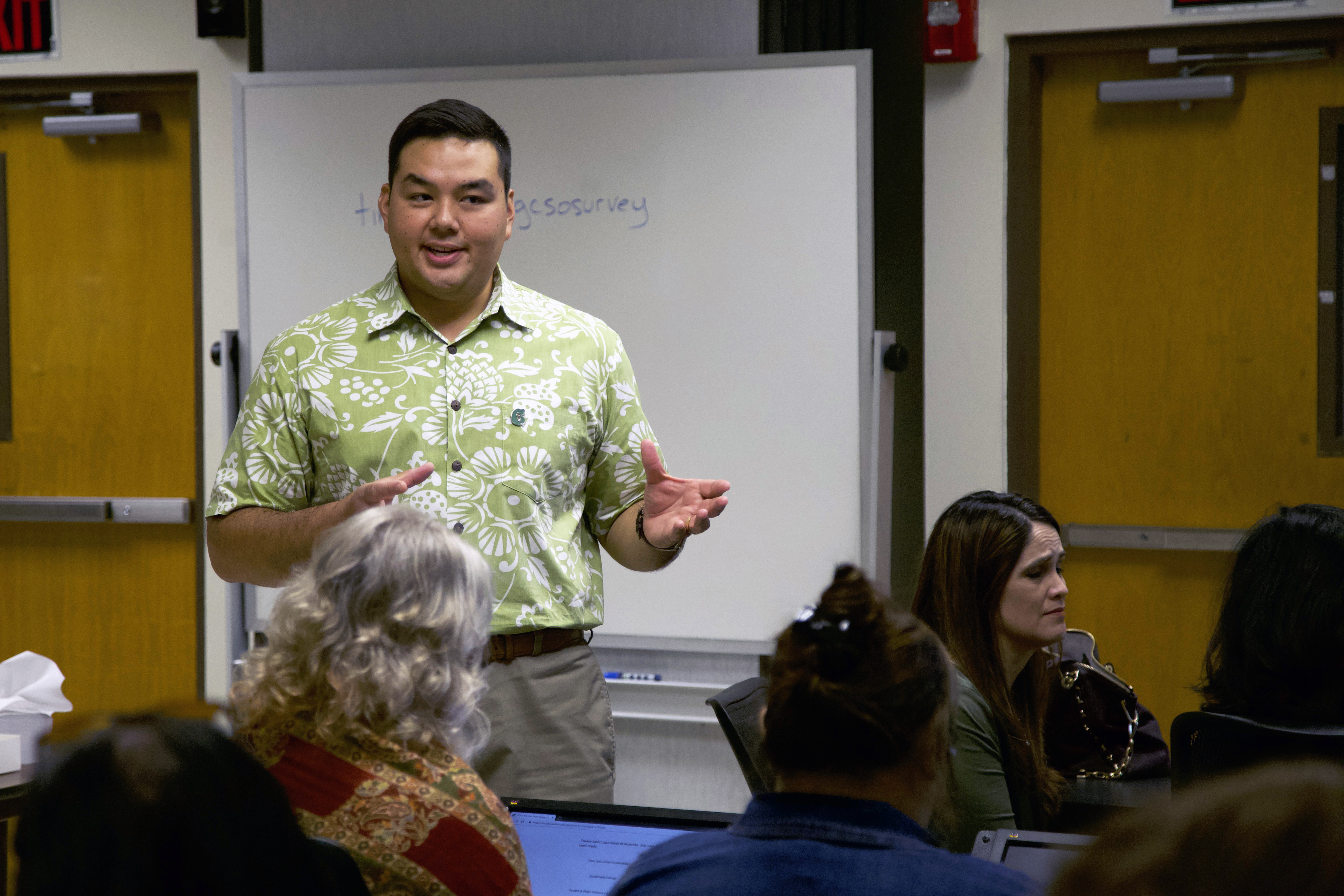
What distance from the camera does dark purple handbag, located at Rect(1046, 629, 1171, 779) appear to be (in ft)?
6.68

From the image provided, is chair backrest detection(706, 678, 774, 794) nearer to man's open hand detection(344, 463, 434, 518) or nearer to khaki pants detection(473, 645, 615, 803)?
khaki pants detection(473, 645, 615, 803)

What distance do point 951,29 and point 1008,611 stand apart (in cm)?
177

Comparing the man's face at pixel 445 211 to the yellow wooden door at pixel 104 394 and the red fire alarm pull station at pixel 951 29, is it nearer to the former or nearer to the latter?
the red fire alarm pull station at pixel 951 29

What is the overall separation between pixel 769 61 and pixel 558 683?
1653 mm

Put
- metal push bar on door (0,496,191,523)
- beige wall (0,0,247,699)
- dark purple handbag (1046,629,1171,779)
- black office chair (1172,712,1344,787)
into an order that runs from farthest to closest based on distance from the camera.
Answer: metal push bar on door (0,496,191,523) → beige wall (0,0,247,699) → dark purple handbag (1046,629,1171,779) → black office chair (1172,712,1344,787)

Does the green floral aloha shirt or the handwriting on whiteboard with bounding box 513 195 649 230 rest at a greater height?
the handwriting on whiteboard with bounding box 513 195 649 230

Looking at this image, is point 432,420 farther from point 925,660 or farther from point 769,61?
point 769,61

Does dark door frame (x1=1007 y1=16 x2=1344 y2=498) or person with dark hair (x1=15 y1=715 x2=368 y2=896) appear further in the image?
dark door frame (x1=1007 y1=16 x2=1344 y2=498)

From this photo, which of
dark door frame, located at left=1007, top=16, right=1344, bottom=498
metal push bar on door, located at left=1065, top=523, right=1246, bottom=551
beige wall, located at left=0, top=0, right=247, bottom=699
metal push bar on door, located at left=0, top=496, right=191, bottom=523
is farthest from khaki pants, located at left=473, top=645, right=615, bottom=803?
metal push bar on door, located at left=0, top=496, right=191, bottom=523

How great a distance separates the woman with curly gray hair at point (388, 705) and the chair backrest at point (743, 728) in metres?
0.51

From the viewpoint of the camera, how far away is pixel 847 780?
919mm

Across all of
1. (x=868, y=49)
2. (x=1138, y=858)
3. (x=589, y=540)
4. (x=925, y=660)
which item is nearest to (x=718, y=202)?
(x=868, y=49)

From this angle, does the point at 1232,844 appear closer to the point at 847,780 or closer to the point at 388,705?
the point at 847,780

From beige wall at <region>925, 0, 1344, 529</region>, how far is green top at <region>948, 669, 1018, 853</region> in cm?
157
